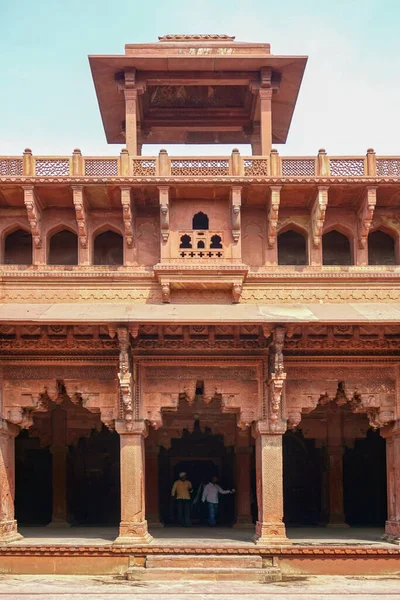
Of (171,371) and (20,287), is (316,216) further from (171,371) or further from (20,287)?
(20,287)

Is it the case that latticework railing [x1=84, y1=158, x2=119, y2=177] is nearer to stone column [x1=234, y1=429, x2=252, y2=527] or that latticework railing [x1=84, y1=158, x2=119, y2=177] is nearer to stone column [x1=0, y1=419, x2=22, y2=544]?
stone column [x1=0, y1=419, x2=22, y2=544]

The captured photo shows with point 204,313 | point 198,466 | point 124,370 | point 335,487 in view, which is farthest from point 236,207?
point 198,466

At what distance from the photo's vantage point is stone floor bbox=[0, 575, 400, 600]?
34.0 feet

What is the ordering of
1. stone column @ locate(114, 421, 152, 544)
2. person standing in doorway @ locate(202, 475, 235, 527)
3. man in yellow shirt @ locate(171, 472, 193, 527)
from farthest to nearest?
person standing in doorway @ locate(202, 475, 235, 527) → man in yellow shirt @ locate(171, 472, 193, 527) → stone column @ locate(114, 421, 152, 544)

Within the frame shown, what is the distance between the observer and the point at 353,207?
46.1 feet

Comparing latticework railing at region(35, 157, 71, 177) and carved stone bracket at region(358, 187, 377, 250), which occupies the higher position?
latticework railing at region(35, 157, 71, 177)

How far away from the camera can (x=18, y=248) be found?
562 inches

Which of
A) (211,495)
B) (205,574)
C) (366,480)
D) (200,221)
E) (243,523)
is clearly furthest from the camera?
(366,480)

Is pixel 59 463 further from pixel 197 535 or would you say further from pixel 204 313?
pixel 204 313

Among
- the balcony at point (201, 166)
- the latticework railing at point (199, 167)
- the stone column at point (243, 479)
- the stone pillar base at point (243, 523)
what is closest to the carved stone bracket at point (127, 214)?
the balcony at point (201, 166)

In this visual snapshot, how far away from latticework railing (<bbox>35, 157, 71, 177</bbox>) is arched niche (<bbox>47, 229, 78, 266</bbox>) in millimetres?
1142

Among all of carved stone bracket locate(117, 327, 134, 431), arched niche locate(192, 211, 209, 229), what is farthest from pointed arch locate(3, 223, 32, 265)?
arched niche locate(192, 211, 209, 229)

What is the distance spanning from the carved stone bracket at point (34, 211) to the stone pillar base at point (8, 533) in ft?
14.8

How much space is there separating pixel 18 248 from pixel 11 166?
4.98 feet
